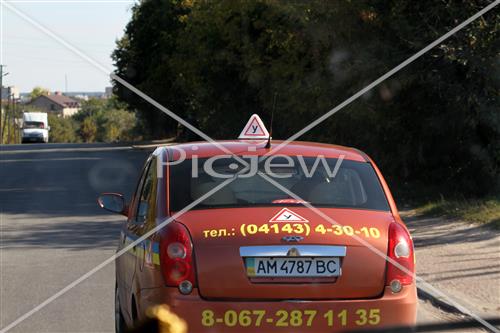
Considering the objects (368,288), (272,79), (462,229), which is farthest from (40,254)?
(272,79)

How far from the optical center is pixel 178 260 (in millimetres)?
5781

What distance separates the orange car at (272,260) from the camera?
5750 mm

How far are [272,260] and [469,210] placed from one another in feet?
35.5

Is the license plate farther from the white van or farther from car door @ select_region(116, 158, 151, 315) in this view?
the white van

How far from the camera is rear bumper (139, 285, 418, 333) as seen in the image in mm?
5699

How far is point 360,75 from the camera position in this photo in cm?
1889

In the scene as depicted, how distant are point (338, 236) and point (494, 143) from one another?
13.5m

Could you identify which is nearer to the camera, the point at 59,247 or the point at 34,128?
the point at 59,247

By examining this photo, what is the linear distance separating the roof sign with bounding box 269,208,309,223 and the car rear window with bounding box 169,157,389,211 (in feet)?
0.45

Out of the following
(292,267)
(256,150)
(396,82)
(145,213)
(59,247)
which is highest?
(396,82)

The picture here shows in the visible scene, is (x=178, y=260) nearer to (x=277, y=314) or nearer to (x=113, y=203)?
(x=277, y=314)

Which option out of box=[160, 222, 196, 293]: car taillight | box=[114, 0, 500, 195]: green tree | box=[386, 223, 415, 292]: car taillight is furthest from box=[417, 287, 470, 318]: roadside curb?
box=[114, 0, 500, 195]: green tree

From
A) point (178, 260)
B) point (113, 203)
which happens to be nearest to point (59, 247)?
point (113, 203)

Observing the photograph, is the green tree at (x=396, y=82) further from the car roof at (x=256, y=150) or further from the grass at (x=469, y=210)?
the car roof at (x=256, y=150)
